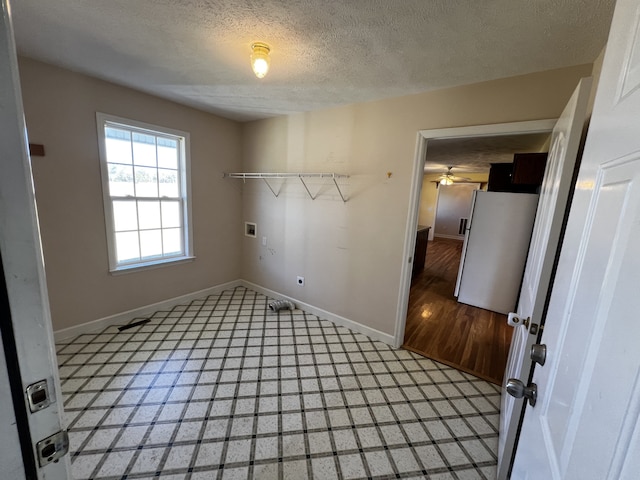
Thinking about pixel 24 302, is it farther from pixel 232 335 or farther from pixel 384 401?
pixel 232 335

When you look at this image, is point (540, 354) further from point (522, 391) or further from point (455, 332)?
point (455, 332)

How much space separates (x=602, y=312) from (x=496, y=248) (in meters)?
3.52

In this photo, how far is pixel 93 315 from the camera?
8.43 ft

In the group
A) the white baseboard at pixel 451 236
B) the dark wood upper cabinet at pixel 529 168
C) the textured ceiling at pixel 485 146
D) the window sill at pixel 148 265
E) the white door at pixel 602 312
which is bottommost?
the white baseboard at pixel 451 236

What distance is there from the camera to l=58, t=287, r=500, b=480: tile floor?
142 centimetres

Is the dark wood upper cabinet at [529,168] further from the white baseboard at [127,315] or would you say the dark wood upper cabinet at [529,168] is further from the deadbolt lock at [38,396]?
the white baseboard at [127,315]

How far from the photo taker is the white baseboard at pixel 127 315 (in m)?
2.42

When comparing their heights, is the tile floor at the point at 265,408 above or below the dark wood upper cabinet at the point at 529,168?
below

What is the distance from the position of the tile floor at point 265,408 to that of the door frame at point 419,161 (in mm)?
472

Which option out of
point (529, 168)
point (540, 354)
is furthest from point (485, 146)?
point (540, 354)

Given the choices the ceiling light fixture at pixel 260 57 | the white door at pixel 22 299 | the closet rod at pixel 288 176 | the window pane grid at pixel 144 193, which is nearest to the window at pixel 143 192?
the window pane grid at pixel 144 193

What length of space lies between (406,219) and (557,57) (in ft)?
4.65

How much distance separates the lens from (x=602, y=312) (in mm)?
483

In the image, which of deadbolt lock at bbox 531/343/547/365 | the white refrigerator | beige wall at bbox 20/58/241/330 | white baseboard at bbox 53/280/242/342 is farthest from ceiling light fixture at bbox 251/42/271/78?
the white refrigerator
